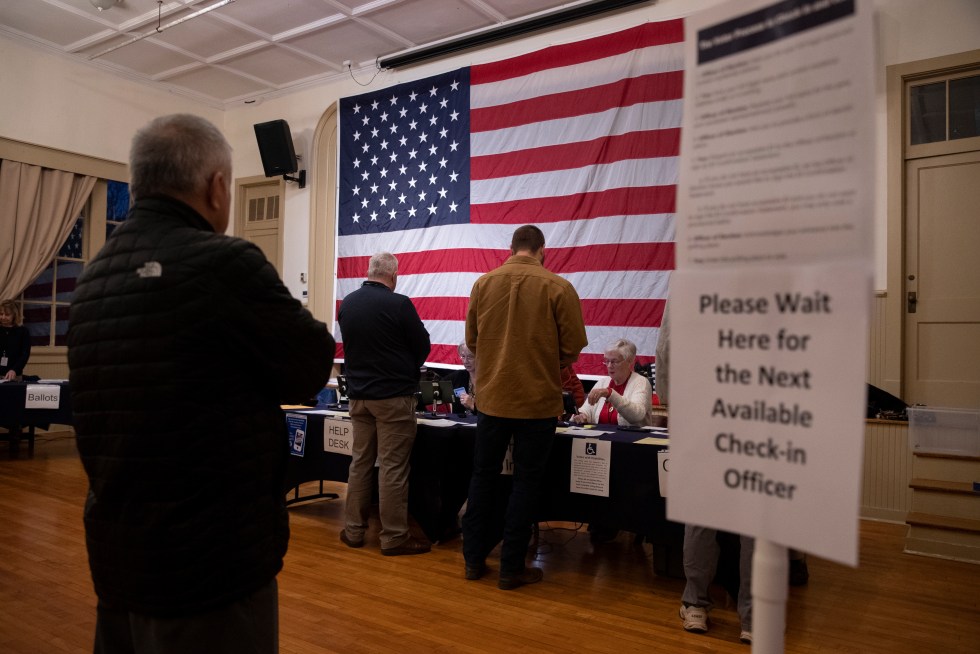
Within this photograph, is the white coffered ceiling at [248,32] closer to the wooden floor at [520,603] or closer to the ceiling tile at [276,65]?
the ceiling tile at [276,65]

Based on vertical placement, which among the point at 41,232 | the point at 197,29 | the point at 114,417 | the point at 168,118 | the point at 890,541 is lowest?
the point at 890,541

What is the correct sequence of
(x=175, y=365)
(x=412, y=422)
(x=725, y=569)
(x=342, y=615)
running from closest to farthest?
(x=175, y=365)
(x=342, y=615)
(x=725, y=569)
(x=412, y=422)

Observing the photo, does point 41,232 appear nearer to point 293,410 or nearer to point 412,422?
point 293,410

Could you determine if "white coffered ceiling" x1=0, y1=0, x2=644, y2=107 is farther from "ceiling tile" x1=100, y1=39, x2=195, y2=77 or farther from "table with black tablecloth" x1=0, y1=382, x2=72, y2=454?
"table with black tablecloth" x1=0, y1=382, x2=72, y2=454

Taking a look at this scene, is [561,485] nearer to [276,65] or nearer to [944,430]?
[944,430]

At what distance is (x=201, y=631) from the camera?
115cm

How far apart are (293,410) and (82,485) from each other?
2.02 meters

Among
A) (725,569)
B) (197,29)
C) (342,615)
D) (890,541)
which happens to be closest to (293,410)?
(342,615)

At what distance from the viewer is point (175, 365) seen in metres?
1.14

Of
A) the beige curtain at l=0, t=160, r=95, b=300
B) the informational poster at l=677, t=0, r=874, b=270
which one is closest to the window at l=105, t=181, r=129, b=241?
the beige curtain at l=0, t=160, r=95, b=300

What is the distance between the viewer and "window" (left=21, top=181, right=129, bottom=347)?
7.75 metres

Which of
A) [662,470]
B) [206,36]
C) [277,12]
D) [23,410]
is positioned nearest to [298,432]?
[662,470]

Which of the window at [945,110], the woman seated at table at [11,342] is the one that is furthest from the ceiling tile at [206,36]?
the window at [945,110]

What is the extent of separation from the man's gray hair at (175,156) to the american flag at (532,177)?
450 cm
